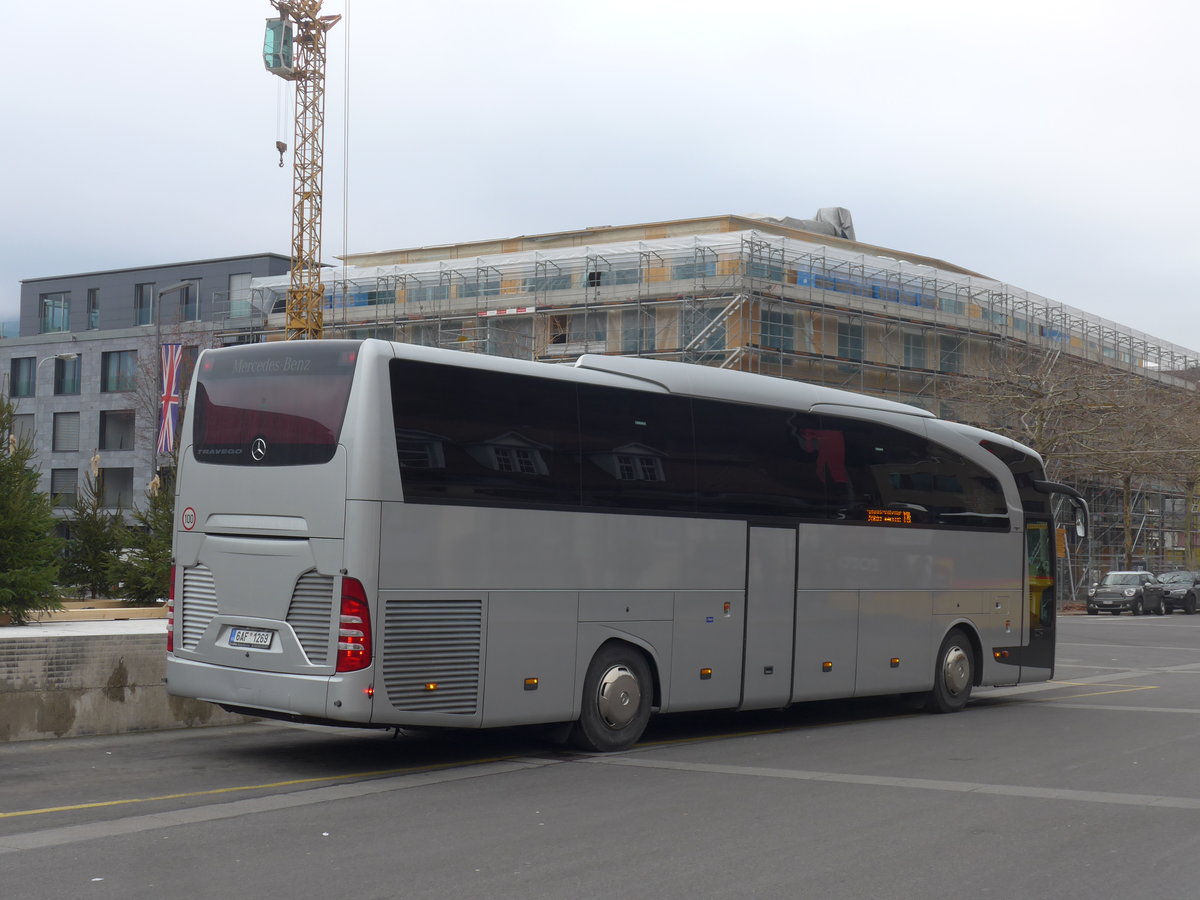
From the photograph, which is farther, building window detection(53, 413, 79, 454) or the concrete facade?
building window detection(53, 413, 79, 454)

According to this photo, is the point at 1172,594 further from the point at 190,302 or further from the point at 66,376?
the point at 66,376

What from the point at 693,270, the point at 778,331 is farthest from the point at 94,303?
the point at 778,331

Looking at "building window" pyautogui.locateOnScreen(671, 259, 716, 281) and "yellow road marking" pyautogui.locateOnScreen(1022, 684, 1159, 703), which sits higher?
"building window" pyautogui.locateOnScreen(671, 259, 716, 281)

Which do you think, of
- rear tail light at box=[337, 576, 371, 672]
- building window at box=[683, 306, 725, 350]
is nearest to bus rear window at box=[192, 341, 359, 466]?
rear tail light at box=[337, 576, 371, 672]

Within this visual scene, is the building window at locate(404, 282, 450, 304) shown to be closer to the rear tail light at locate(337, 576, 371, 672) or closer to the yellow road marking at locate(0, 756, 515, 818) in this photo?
the yellow road marking at locate(0, 756, 515, 818)

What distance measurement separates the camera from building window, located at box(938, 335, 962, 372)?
59.2m

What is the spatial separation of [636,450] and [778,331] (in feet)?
137

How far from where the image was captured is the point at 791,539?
46.1 feet

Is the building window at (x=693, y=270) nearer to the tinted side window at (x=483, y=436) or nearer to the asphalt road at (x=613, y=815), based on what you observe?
the asphalt road at (x=613, y=815)

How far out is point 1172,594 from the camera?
175 ft

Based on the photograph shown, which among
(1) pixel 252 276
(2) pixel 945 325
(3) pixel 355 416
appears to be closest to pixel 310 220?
(1) pixel 252 276

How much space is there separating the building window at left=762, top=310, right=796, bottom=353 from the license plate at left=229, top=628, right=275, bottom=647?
43.2 metres

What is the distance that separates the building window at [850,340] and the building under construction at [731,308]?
0.20 feet

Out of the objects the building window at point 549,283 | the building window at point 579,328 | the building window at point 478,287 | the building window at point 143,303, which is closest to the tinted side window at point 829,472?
the building window at point 579,328
